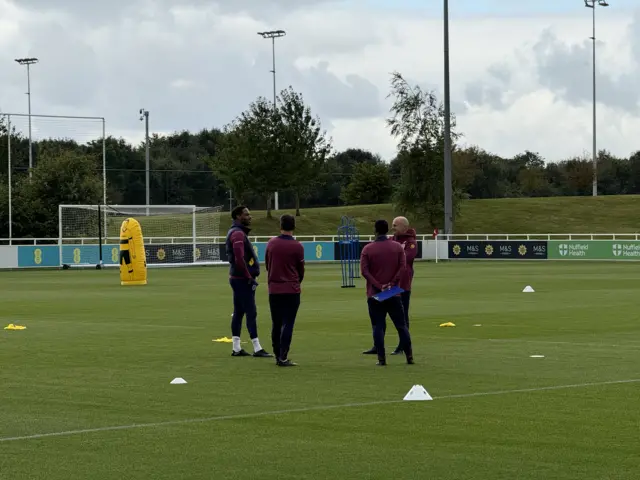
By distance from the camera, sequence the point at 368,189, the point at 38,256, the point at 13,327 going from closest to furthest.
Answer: the point at 13,327 → the point at 38,256 → the point at 368,189

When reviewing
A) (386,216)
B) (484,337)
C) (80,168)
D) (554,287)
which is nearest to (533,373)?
(484,337)

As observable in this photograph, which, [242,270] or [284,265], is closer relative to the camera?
[284,265]

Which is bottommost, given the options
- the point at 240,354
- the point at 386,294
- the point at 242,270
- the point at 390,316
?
the point at 240,354

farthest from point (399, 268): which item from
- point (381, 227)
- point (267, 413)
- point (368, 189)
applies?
point (368, 189)

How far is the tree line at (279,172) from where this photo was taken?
75000 mm

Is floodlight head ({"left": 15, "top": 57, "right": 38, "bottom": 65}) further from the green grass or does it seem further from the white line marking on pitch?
the white line marking on pitch

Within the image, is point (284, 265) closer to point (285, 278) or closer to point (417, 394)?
point (285, 278)

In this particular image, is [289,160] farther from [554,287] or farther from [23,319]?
[23,319]

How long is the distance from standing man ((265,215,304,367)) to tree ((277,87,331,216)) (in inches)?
2935

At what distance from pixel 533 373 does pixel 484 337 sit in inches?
204

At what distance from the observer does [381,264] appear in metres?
16.1

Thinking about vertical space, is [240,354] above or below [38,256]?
above

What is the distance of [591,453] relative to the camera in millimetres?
9570

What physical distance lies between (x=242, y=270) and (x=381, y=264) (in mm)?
2102
